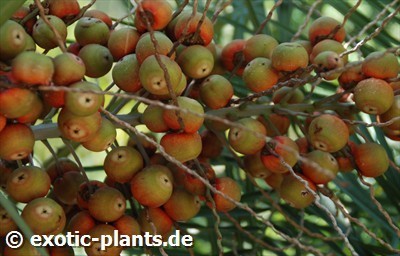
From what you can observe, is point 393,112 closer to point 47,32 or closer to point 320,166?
point 320,166

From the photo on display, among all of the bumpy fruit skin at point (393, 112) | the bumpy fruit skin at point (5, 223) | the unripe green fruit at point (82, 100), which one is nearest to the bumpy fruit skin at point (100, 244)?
the bumpy fruit skin at point (5, 223)

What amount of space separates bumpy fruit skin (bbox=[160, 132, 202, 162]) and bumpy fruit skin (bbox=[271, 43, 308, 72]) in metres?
0.17

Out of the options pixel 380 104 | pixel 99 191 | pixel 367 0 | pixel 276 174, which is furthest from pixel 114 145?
pixel 367 0

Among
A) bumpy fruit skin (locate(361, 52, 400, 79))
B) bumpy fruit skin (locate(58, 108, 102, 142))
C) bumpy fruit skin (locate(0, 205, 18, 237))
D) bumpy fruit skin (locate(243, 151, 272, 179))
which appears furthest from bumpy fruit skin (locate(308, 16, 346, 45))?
bumpy fruit skin (locate(0, 205, 18, 237))

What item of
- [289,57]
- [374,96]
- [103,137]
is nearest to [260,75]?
[289,57]

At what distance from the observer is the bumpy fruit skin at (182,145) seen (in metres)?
1.09

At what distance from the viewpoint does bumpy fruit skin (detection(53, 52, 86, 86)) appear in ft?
3.05

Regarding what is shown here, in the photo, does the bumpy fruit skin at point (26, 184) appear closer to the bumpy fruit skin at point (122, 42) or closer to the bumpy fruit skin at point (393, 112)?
the bumpy fruit skin at point (122, 42)

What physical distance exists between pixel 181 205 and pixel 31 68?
1.20ft

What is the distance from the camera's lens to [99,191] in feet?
3.68

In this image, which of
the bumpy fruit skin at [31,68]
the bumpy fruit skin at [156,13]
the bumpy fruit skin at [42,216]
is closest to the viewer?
the bumpy fruit skin at [31,68]

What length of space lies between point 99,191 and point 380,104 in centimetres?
41

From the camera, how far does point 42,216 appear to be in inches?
39.8

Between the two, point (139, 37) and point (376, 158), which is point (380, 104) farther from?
point (139, 37)
